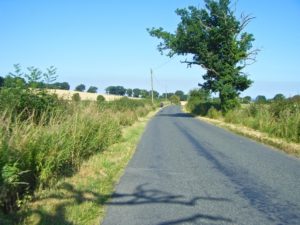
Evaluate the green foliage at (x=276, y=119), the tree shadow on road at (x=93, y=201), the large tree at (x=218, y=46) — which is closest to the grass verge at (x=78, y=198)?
the tree shadow on road at (x=93, y=201)

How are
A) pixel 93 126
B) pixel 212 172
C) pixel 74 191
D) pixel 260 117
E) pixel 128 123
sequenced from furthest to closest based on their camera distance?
pixel 128 123
pixel 260 117
pixel 93 126
pixel 212 172
pixel 74 191

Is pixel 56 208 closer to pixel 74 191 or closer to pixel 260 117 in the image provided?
pixel 74 191

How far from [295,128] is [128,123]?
15.7 meters

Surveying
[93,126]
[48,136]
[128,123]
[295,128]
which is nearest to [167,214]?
[48,136]

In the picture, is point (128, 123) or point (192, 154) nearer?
point (192, 154)

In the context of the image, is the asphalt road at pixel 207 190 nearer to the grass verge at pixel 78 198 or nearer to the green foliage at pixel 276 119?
the grass verge at pixel 78 198

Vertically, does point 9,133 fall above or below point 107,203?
above

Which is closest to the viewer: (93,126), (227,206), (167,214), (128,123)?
(167,214)

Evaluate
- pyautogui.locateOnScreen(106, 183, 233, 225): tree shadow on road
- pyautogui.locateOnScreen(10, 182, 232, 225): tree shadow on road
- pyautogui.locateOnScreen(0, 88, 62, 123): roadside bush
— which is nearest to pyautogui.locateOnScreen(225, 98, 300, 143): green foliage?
pyautogui.locateOnScreen(0, 88, 62, 123): roadside bush

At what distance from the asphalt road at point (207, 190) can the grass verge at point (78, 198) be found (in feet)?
0.83

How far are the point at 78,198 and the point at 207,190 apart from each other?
269cm

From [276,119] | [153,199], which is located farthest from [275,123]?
[153,199]

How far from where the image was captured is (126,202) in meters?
8.14

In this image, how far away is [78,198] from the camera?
818 centimetres
